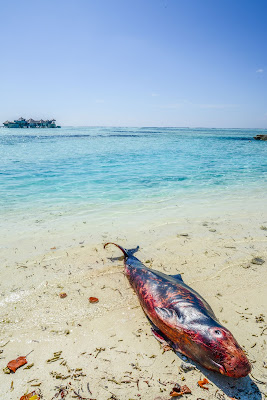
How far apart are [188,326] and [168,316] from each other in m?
0.33

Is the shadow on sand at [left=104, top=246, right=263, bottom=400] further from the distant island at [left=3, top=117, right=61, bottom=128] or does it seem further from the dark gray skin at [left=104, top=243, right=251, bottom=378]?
the distant island at [left=3, top=117, right=61, bottom=128]

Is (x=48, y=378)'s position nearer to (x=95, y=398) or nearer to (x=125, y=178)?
(x=95, y=398)

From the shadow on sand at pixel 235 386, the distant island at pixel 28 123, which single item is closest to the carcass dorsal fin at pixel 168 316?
the shadow on sand at pixel 235 386

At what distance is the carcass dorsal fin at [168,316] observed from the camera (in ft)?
10.2

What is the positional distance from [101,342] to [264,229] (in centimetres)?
579

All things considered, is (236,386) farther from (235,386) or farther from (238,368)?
(238,368)

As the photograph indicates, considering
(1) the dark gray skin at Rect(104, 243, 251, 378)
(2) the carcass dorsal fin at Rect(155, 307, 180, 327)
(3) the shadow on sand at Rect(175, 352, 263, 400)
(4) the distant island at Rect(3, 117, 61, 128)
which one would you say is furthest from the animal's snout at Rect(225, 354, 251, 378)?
(4) the distant island at Rect(3, 117, 61, 128)

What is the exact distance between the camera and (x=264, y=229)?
698 centimetres

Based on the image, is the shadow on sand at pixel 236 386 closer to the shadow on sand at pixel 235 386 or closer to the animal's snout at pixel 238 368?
the shadow on sand at pixel 235 386

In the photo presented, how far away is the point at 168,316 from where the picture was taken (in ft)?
10.5

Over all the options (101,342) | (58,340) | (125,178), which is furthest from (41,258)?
(125,178)

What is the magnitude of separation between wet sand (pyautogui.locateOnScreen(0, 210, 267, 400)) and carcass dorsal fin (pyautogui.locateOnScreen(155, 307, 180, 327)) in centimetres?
36

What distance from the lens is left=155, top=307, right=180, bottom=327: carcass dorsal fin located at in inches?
123

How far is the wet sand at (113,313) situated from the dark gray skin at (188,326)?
0.65 feet
